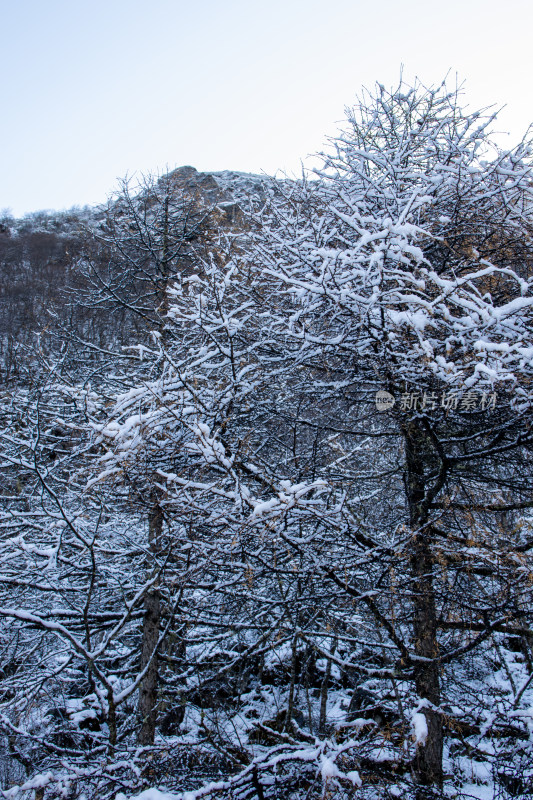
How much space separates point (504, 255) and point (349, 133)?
7.10 ft

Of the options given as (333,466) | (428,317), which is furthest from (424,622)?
(428,317)

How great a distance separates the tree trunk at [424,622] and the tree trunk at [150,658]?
252cm

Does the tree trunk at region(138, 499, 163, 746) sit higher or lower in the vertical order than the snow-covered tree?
lower

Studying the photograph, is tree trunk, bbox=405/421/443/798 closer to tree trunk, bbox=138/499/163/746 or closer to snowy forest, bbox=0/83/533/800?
snowy forest, bbox=0/83/533/800

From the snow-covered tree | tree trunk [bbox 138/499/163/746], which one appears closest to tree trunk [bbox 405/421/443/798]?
the snow-covered tree

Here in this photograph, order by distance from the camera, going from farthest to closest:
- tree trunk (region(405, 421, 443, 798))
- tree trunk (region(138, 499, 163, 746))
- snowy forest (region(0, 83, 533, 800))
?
tree trunk (region(138, 499, 163, 746)) → tree trunk (region(405, 421, 443, 798)) → snowy forest (region(0, 83, 533, 800))

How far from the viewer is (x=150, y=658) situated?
4914 mm

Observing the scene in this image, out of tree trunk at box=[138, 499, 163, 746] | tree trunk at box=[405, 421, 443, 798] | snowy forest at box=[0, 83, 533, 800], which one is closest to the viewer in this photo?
snowy forest at box=[0, 83, 533, 800]

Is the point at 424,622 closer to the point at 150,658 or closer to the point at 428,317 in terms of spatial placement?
the point at 428,317

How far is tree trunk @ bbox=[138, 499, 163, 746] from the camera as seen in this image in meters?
4.78

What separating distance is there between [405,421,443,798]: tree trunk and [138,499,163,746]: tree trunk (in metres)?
2.52

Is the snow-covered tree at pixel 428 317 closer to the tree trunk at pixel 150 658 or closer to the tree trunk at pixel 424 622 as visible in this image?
the tree trunk at pixel 424 622

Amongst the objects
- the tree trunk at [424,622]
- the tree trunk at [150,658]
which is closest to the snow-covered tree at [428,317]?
the tree trunk at [424,622]

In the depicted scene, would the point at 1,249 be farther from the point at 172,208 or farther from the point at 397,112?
the point at 397,112
